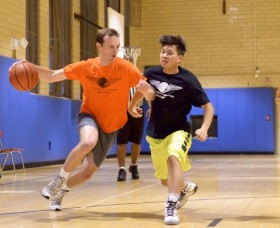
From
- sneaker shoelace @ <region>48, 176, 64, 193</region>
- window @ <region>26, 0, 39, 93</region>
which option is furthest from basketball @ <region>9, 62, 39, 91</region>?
window @ <region>26, 0, 39, 93</region>

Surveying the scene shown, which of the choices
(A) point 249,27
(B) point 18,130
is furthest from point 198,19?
(B) point 18,130

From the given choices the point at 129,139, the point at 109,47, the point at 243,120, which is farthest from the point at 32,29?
the point at 109,47

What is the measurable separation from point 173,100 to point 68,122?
1148 cm

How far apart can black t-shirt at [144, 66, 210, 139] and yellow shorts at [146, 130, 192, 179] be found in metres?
0.07

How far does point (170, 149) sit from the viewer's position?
206 inches

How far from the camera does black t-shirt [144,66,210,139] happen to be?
5.44m

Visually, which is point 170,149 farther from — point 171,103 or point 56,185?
point 56,185

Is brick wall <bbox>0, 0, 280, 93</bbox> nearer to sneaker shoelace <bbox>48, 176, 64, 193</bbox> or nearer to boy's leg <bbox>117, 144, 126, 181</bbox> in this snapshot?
boy's leg <bbox>117, 144, 126, 181</bbox>

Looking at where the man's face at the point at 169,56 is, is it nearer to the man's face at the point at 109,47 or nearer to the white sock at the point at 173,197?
the man's face at the point at 109,47

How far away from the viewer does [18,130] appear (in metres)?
13.6

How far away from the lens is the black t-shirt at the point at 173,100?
5438 mm

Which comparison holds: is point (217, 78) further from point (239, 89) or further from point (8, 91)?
point (8, 91)

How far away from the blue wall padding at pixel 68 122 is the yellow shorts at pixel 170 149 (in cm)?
797

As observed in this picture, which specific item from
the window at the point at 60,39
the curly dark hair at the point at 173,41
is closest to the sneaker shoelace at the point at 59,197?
the curly dark hair at the point at 173,41
